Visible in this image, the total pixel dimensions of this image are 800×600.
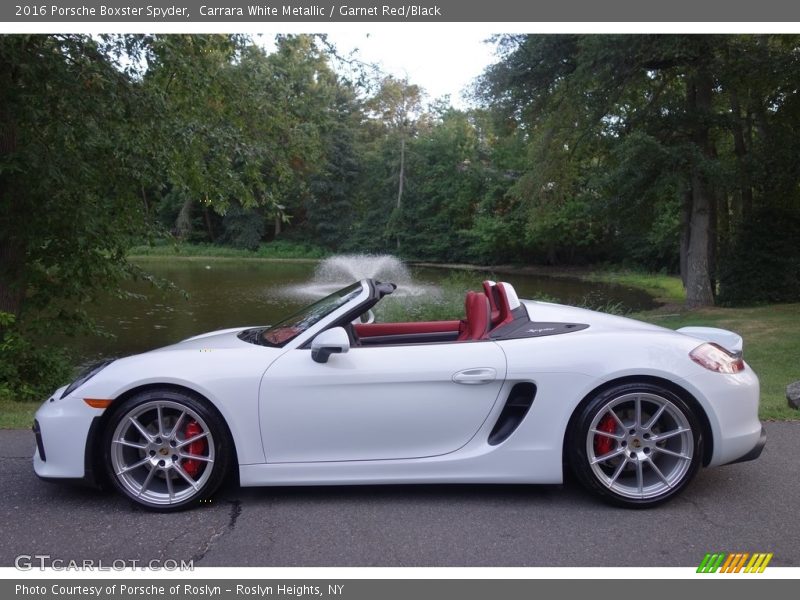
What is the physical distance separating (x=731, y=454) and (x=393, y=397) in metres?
1.91

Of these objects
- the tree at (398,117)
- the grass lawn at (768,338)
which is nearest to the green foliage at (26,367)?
the grass lawn at (768,338)

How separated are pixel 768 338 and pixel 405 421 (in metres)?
12.0

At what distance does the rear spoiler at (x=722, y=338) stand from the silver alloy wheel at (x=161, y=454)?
3.08 m

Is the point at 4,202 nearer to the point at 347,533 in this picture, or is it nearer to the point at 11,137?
the point at 11,137

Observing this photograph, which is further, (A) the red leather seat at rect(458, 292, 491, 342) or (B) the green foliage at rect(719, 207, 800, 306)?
(B) the green foliage at rect(719, 207, 800, 306)

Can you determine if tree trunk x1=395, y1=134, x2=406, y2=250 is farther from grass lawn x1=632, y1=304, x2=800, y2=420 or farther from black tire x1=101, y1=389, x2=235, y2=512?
black tire x1=101, y1=389, x2=235, y2=512

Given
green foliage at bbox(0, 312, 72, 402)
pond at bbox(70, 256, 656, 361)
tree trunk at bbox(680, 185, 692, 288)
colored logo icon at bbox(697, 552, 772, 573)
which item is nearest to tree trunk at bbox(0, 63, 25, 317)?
green foliage at bbox(0, 312, 72, 402)

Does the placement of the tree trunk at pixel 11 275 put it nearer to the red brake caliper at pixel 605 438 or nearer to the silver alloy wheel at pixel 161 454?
the silver alloy wheel at pixel 161 454

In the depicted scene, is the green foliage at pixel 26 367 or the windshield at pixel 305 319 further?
the green foliage at pixel 26 367

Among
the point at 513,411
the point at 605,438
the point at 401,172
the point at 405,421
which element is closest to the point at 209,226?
the point at 401,172

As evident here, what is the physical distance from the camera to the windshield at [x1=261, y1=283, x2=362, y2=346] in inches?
161

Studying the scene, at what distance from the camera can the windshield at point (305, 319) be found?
4094mm

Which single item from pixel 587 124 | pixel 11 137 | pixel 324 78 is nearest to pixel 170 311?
pixel 324 78

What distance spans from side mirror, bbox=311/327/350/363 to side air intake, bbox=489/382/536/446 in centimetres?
95
